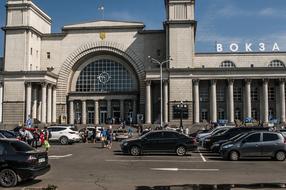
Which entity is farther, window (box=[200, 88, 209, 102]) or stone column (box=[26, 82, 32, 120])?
window (box=[200, 88, 209, 102])

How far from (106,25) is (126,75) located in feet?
32.5

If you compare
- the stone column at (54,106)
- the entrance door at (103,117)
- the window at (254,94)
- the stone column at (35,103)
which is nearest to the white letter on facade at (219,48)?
the window at (254,94)

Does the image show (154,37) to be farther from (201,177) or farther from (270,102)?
(201,177)

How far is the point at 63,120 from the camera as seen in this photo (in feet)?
259

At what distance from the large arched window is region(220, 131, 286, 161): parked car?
187 feet

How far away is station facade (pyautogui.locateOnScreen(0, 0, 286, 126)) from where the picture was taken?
73250mm

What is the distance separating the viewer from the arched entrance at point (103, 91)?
262 feet

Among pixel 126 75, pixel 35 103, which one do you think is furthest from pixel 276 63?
pixel 35 103

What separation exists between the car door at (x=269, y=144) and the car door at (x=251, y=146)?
0.82 feet

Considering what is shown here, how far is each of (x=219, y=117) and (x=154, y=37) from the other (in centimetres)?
1866

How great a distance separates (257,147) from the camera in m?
23.8

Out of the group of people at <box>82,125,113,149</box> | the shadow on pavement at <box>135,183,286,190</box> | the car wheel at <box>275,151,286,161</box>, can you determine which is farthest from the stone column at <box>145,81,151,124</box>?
the shadow on pavement at <box>135,183,286,190</box>

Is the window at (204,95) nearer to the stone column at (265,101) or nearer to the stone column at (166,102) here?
the stone column at (166,102)

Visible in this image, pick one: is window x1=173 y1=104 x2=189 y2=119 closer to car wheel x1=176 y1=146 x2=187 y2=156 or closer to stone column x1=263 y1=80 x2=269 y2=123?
stone column x1=263 y1=80 x2=269 y2=123
